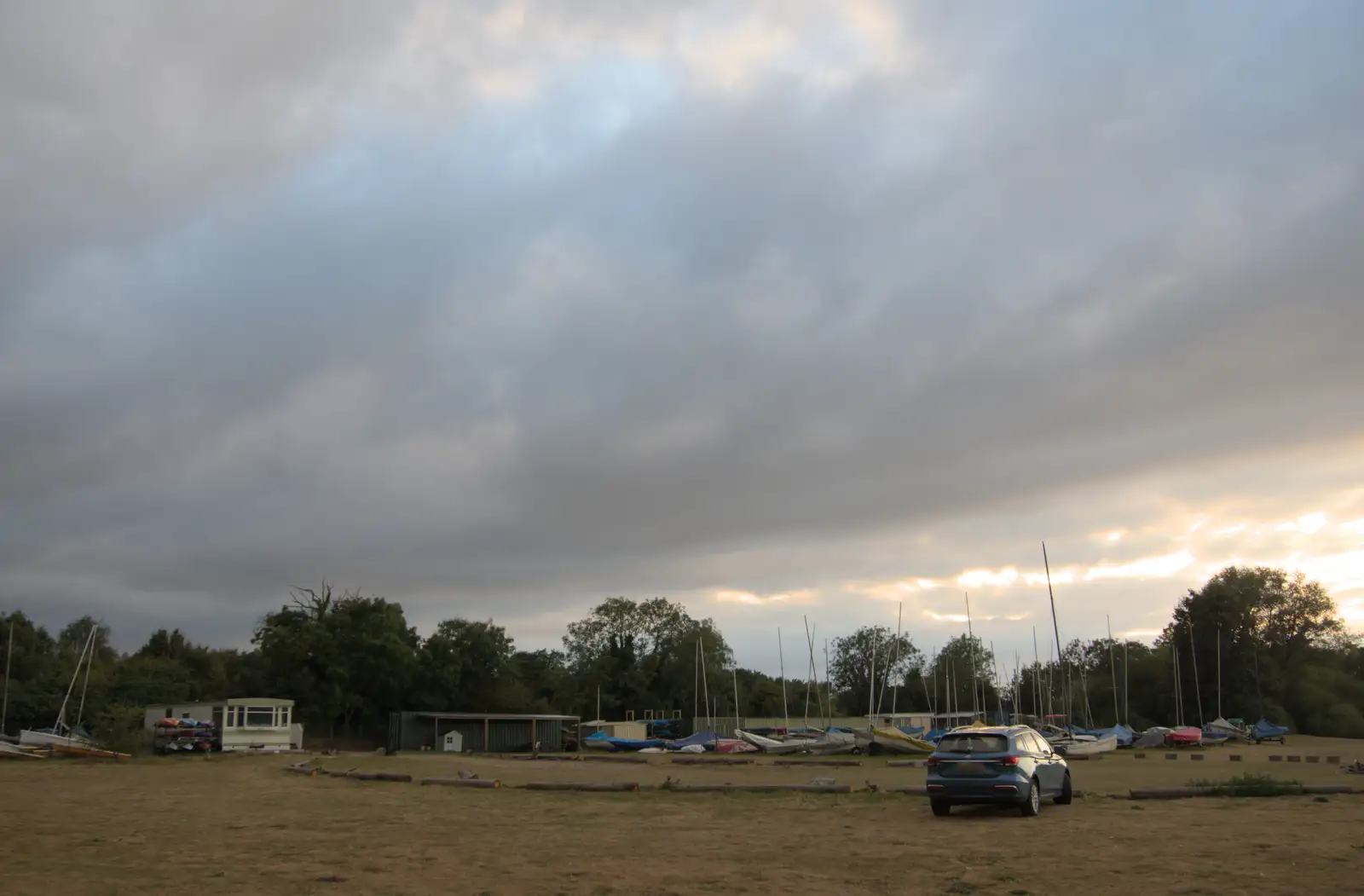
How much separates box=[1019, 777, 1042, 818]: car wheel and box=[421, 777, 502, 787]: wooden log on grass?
16223mm

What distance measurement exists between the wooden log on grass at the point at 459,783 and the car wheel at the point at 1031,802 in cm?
1622

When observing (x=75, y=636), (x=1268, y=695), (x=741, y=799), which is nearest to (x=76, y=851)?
(x=741, y=799)

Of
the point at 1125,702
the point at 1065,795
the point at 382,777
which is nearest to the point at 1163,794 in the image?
the point at 1065,795

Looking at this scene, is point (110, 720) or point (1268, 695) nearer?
point (110, 720)

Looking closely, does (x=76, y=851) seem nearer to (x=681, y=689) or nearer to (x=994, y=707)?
(x=681, y=689)

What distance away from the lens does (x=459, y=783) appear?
3025 centimetres

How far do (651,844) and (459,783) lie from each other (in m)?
16.1

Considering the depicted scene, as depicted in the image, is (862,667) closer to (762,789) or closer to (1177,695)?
(1177,695)

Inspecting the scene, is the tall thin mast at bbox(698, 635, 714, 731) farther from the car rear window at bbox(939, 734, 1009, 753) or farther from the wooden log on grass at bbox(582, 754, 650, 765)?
the car rear window at bbox(939, 734, 1009, 753)

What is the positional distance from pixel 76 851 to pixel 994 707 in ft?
371

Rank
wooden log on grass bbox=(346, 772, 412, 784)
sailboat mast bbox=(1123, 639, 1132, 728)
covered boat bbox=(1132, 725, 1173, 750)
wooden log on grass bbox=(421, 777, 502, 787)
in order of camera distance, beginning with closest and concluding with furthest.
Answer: wooden log on grass bbox=(421, 777, 502, 787) < wooden log on grass bbox=(346, 772, 412, 784) < covered boat bbox=(1132, 725, 1173, 750) < sailboat mast bbox=(1123, 639, 1132, 728)

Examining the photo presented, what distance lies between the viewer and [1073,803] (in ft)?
70.0

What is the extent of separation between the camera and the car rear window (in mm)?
18766

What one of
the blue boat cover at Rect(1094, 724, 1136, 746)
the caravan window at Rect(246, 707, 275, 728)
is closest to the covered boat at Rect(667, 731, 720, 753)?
the caravan window at Rect(246, 707, 275, 728)
